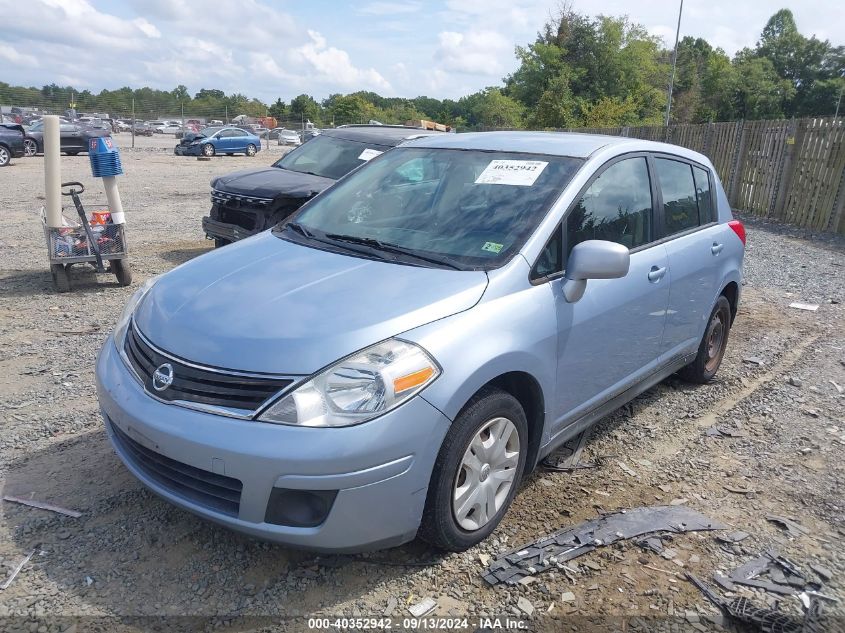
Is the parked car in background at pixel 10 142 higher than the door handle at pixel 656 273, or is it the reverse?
the door handle at pixel 656 273

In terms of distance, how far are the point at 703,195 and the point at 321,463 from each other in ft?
12.0

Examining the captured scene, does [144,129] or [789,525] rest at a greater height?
[144,129]

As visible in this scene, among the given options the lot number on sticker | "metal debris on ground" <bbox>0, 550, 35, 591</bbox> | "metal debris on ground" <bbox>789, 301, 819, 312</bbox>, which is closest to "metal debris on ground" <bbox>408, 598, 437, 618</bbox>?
"metal debris on ground" <bbox>0, 550, 35, 591</bbox>

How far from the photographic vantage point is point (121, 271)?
276 inches

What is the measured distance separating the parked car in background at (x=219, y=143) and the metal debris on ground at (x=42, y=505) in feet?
101

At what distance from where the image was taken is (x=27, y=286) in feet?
23.1

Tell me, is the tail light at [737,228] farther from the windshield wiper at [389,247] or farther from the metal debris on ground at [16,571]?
the metal debris on ground at [16,571]

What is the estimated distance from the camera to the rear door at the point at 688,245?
4125 millimetres

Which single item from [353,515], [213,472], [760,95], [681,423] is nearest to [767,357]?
[681,423]

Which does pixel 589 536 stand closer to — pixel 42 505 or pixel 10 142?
pixel 42 505

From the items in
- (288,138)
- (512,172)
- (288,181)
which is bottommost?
(288,138)

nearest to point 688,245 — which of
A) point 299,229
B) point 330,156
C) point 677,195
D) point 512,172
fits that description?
point 677,195

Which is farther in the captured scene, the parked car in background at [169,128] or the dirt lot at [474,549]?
the parked car in background at [169,128]

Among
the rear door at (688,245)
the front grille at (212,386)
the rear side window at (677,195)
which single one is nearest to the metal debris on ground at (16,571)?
the front grille at (212,386)
